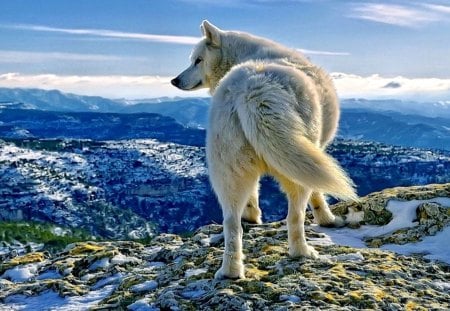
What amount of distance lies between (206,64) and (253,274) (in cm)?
678

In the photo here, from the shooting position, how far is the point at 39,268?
49.5 ft

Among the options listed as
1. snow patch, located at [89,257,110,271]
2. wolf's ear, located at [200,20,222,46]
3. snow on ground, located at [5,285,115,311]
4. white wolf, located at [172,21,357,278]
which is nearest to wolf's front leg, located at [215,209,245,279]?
white wolf, located at [172,21,357,278]

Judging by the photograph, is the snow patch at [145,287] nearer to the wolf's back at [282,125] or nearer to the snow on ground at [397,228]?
the wolf's back at [282,125]

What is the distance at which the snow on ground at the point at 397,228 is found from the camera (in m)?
13.8

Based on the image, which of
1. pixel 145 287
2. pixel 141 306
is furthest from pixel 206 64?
pixel 141 306

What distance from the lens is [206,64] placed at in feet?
51.0

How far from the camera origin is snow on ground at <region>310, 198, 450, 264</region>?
45.1 feet

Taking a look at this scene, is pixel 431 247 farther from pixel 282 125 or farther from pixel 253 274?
pixel 282 125

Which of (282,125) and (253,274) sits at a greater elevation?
(282,125)

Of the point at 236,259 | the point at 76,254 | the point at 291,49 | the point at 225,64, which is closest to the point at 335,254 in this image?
the point at 236,259

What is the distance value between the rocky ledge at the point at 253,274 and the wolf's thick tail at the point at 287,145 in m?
2.09

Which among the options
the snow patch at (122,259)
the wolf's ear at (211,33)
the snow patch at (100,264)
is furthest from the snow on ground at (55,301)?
the wolf's ear at (211,33)

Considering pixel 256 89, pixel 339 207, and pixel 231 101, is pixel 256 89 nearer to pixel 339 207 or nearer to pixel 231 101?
pixel 231 101

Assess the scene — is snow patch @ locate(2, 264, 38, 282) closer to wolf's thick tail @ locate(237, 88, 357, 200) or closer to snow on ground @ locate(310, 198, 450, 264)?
snow on ground @ locate(310, 198, 450, 264)
